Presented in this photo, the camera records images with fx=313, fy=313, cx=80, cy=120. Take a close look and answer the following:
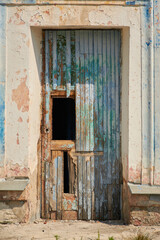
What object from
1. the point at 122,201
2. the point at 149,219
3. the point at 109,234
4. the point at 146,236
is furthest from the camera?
the point at 122,201

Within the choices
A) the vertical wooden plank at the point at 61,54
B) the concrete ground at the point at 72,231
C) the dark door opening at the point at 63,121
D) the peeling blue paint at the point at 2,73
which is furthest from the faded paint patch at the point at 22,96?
the dark door opening at the point at 63,121

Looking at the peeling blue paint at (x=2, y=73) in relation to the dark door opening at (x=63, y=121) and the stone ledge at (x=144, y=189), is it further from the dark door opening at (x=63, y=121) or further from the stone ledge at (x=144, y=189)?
the dark door opening at (x=63, y=121)

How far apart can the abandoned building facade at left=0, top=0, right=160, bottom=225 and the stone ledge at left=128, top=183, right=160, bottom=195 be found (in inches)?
0.6

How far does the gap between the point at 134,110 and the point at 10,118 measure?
190 cm

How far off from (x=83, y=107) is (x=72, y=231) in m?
1.95

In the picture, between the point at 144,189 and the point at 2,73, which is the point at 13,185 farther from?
the point at 144,189

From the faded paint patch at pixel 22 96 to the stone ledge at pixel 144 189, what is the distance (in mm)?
1995

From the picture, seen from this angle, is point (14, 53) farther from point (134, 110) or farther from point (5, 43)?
point (134, 110)

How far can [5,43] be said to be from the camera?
4758mm

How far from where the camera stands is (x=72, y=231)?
15.2 ft

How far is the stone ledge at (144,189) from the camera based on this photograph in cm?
464

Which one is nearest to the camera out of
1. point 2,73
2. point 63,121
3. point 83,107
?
point 2,73

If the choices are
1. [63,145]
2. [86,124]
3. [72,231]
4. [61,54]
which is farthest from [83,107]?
[72,231]

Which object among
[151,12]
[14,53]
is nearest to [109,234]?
[14,53]
